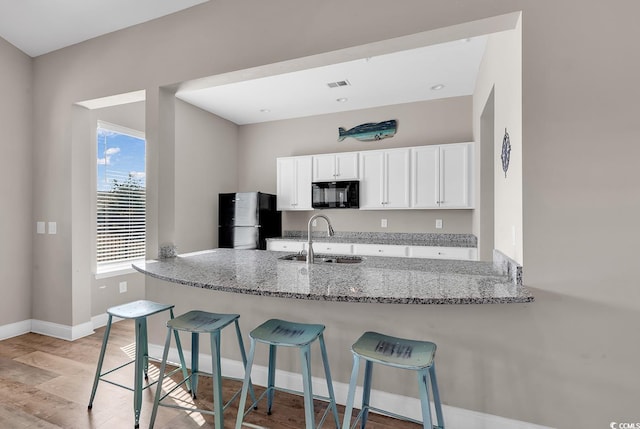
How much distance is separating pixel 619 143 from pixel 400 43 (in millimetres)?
1250

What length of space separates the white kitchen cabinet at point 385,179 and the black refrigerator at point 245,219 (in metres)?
1.42

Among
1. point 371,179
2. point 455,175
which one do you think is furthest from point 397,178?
point 455,175

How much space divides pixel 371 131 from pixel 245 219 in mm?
2231

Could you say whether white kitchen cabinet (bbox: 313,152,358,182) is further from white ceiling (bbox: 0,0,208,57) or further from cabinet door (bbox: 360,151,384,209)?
white ceiling (bbox: 0,0,208,57)

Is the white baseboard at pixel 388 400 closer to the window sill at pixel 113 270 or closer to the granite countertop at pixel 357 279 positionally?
the granite countertop at pixel 357 279

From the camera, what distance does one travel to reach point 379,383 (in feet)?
6.68

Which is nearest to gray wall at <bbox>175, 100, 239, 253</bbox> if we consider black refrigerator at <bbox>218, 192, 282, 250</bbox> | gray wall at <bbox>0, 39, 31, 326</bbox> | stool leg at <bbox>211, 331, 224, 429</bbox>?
black refrigerator at <bbox>218, 192, 282, 250</bbox>

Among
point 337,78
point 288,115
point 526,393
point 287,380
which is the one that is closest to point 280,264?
point 287,380

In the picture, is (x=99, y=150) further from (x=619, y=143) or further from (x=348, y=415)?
(x=619, y=143)

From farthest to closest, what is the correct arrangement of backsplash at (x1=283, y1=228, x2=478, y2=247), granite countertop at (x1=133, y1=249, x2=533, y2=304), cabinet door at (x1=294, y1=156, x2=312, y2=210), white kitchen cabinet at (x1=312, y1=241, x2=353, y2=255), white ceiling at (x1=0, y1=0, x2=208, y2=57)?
cabinet door at (x1=294, y1=156, x2=312, y2=210) → white kitchen cabinet at (x1=312, y1=241, x2=353, y2=255) → backsplash at (x1=283, y1=228, x2=478, y2=247) → white ceiling at (x1=0, y1=0, x2=208, y2=57) → granite countertop at (x1=133, y1=249, x2=533, y2=304)

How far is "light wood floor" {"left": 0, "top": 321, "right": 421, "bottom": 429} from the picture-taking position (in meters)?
1.96

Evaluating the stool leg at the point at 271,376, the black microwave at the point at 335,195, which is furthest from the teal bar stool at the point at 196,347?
the black microwave at the point at 335,195

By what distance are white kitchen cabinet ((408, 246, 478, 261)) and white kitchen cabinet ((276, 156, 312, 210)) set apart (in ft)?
5.45

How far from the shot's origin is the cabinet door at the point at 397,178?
4.28 m
